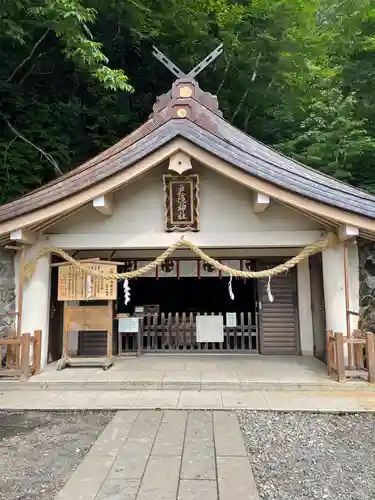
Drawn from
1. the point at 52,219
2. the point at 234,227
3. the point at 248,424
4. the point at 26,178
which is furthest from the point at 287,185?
the point at 26,178

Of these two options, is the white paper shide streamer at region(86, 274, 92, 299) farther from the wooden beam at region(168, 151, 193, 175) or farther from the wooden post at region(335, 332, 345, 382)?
the wooden post at region(335, 332, 345, 382)

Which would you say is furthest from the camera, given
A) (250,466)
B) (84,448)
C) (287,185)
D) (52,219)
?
(52,219)

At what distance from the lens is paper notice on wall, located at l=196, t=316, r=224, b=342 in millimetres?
8969

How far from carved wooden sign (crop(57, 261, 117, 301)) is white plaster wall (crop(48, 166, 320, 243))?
0.70 metres

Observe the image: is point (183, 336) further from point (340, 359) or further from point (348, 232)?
point (348, 232)

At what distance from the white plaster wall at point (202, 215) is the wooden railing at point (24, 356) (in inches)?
85.4

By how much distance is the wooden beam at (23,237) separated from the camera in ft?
22.8

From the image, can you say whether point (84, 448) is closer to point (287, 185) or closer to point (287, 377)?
point (287, 377)

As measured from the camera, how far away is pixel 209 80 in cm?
1612

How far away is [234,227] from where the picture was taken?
7527 mm

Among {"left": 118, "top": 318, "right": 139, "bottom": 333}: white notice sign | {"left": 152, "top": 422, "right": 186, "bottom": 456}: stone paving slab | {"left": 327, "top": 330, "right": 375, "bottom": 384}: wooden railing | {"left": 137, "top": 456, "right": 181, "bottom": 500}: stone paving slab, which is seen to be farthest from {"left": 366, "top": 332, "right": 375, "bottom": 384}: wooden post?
{"left": 118, "top": 318, "right": 139, "bottom": 333}: white notice sign

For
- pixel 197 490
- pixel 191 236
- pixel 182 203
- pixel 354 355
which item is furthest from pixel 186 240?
pixel 197 490

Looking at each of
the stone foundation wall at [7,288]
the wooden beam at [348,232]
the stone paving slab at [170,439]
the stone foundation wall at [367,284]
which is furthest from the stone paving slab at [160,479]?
the stone foundation wall at [367,284]

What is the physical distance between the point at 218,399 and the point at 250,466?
2.21 metres
